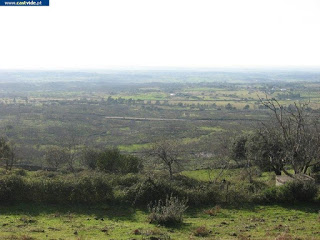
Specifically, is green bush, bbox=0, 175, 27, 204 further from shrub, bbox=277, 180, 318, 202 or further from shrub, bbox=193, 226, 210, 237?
shrub, bbox=277, 180, 318, 202

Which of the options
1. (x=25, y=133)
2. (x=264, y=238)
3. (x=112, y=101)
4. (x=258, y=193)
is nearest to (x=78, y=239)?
(x=264, y=238)

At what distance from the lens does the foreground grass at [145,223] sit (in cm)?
1402

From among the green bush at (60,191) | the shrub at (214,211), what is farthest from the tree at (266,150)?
the green bush at (60,191)

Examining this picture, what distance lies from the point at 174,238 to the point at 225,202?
Answer: 717 centimetres

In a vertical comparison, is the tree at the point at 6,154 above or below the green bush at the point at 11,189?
below

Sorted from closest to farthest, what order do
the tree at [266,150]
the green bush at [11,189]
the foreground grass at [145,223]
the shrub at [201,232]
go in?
the foreground grass at [145,223]
the shrub at [201,232]
the green bush at [11,189]
the tree at [266,150]

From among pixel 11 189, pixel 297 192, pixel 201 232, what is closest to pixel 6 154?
pixel 11 189

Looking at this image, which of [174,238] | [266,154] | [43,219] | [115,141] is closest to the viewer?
[174,238]

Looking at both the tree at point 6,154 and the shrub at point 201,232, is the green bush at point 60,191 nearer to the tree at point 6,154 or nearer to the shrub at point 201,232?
the shrub at point 201,232

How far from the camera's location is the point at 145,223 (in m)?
16.3

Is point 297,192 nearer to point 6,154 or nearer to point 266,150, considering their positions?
point 266,150

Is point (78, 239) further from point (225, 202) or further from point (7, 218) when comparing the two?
point (225, 202)

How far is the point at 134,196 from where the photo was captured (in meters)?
19.3

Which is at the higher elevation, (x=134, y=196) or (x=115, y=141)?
(x=134, y=196)
